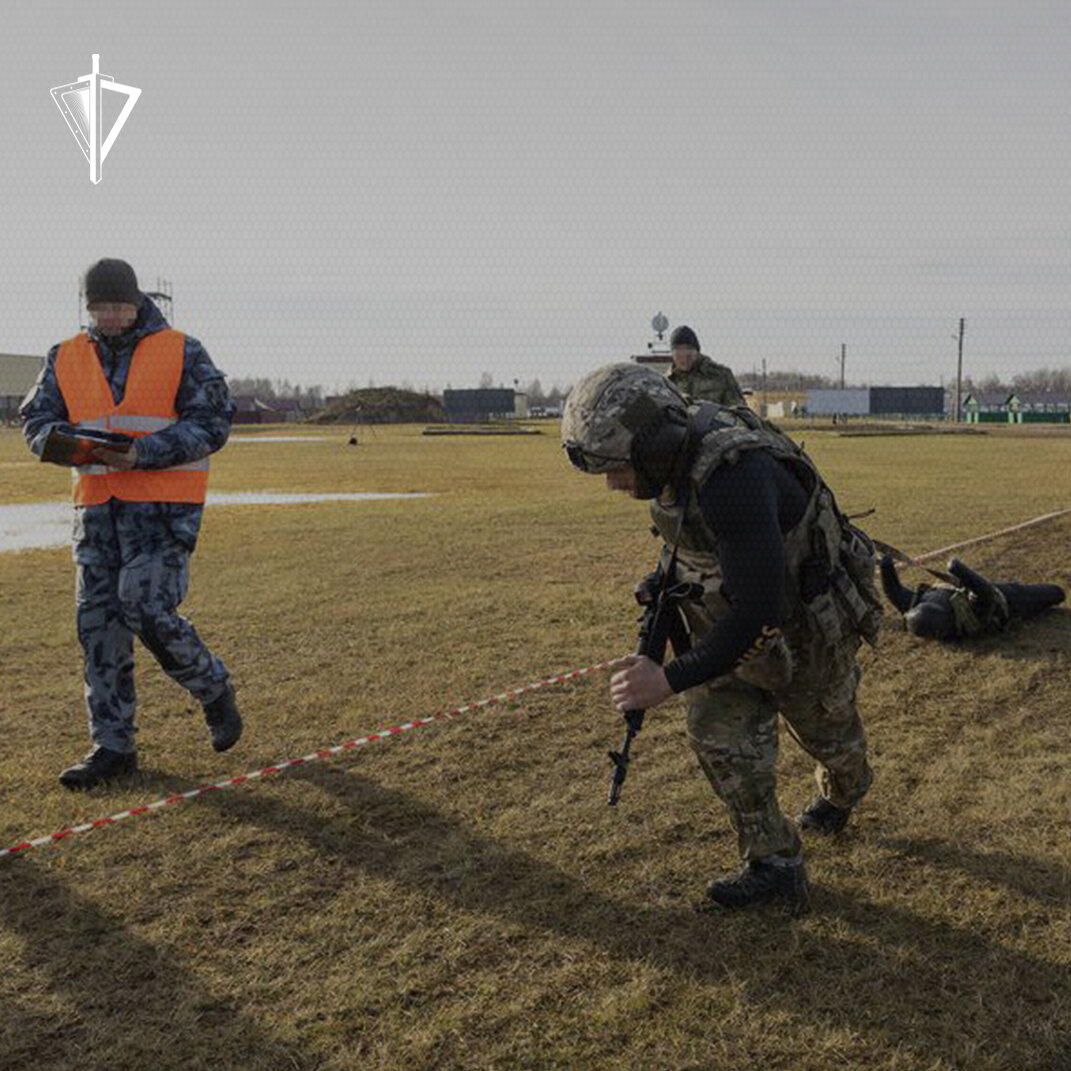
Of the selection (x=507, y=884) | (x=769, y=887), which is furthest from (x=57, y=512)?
(x=769, y=887)

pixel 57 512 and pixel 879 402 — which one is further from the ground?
pixel 879 402

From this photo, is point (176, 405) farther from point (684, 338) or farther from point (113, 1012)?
point (684, 338)

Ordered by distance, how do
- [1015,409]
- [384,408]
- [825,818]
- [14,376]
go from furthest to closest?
[384,408] < [1015,409] < [14,376] < [825,818]

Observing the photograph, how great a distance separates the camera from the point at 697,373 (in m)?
9.96

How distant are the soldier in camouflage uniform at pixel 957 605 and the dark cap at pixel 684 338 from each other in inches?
134

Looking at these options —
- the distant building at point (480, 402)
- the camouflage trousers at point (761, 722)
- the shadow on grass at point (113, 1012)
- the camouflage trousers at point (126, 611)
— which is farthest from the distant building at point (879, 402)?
the shadow on grass at point (113, 1012)

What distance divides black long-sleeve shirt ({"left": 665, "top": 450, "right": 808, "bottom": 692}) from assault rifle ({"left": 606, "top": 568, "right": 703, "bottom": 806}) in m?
0.29

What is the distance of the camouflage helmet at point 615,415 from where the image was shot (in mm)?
3000

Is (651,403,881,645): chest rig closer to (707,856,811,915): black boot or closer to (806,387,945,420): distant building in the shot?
(707,856,811,915): black boot

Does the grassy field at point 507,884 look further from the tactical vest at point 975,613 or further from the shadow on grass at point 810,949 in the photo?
the tactical vest at point 975,613

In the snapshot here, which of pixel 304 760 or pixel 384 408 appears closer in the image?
pixel 304 760

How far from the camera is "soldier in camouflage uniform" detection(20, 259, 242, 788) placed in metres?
4.64

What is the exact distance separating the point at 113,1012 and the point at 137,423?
2.70m

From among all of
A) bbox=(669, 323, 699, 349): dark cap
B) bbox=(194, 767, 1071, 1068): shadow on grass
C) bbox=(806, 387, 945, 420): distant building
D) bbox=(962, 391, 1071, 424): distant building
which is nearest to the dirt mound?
bbox=(806, 387, 945, 420): distant building
